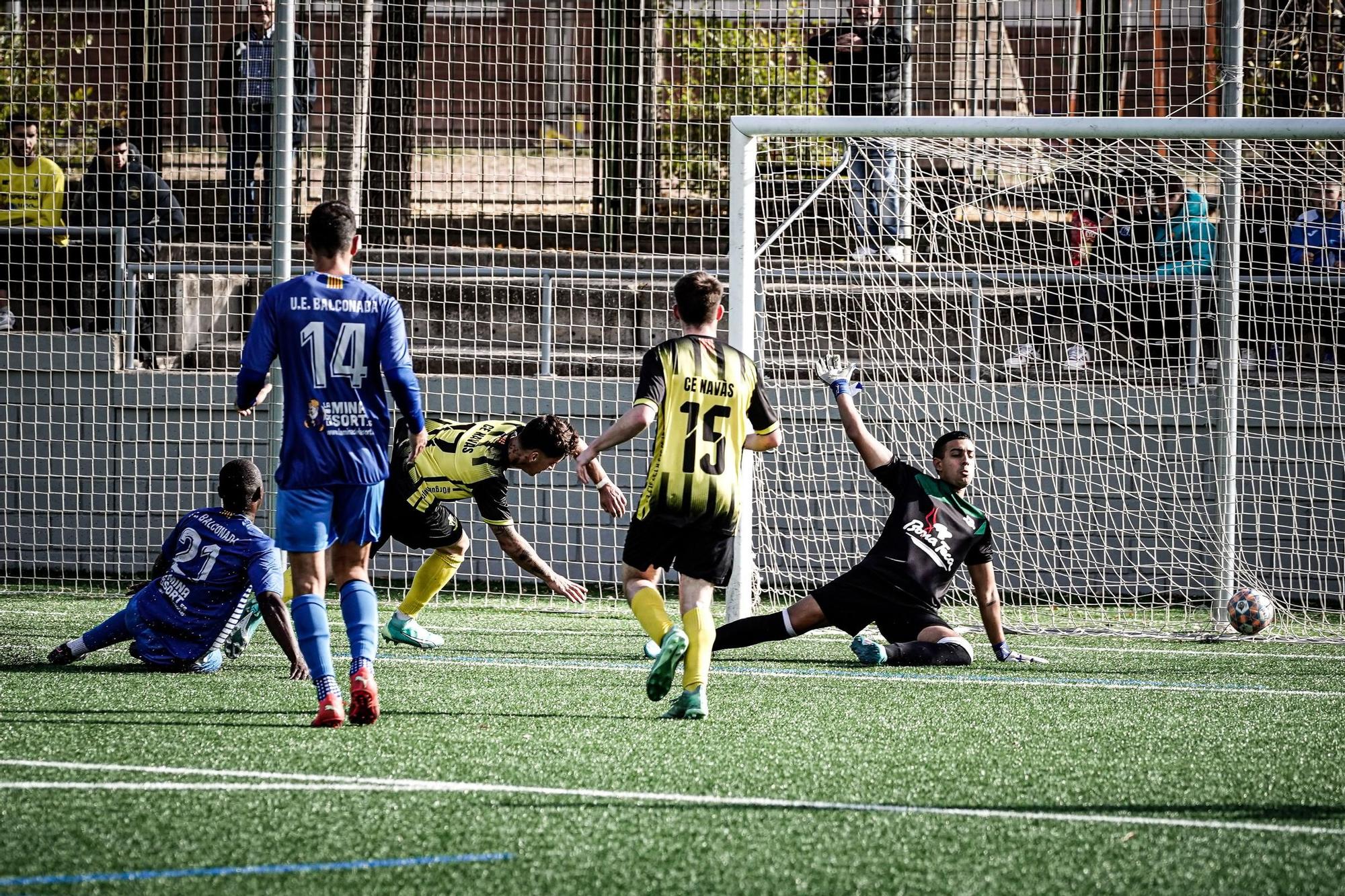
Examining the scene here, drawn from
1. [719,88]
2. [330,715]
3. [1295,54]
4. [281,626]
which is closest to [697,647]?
[330,715]

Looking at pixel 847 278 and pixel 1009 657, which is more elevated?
pixel 847 278

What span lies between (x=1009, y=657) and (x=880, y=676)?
0.97 meters

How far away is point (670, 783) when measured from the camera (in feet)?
13.4

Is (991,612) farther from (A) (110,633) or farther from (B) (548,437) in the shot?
(A) (110,633)

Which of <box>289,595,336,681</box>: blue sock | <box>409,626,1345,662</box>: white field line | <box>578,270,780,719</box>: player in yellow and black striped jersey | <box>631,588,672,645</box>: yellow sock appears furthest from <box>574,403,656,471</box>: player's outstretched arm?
<box>409,626,1345,662</box>: white field line

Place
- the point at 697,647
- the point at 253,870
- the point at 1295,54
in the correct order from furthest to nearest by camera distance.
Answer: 1. the point at 1295,54
2. the point at 697,647
3. the point at 253,870

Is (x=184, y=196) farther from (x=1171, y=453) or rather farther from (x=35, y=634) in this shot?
(x=1171, y=453)

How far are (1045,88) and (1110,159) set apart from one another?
7.08m

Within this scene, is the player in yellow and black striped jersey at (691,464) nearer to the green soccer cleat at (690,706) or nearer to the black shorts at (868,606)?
the green soccer cleat at (690,706)

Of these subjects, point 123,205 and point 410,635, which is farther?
point 123,205

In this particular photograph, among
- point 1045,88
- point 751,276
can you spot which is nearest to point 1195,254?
point 751,276

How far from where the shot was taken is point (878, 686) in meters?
6.35

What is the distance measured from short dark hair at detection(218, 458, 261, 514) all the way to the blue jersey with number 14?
3.79 ft

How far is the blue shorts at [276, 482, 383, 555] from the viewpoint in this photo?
4988 millimetres
